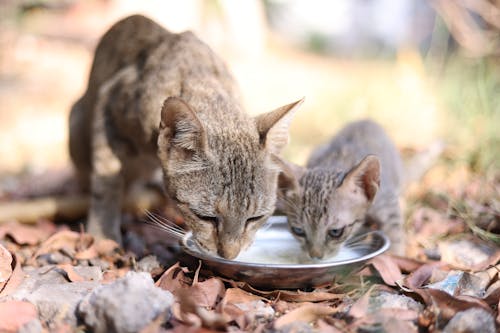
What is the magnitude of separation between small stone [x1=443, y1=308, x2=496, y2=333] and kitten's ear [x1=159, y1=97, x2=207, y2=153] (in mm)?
1606

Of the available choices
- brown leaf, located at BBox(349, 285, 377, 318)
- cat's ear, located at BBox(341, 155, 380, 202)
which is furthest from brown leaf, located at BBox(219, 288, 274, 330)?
cat's ear, located at BBox(341, 155, 380, 202)

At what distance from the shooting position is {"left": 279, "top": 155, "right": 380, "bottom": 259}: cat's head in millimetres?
3877

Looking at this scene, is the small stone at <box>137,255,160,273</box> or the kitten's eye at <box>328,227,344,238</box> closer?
the small stone at <box>137,255,160,273</box>

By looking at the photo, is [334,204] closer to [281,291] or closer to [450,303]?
[281,291]

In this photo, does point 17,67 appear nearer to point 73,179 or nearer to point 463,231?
point 73,179

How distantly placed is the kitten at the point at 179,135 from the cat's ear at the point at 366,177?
0.51 meters

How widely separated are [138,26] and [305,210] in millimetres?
2199

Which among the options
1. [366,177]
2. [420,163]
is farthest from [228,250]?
[420,163]

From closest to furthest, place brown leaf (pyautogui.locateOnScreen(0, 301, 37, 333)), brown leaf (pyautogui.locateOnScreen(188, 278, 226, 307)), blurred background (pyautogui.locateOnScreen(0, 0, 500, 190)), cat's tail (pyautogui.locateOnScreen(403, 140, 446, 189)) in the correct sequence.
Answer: brown leaf (pyautogui.locateOnScreen(0, 301, 37, 333))
brown leaf (pyautogui.locateOnScreen(188, 278, 226, 307))
cat's tail (pyautogui.locateOnScreen(403, 140, 446, 189))
blurred background (pyautogui.locateOnScreen(0, 0, 500, 190))

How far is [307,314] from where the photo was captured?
9.88ft

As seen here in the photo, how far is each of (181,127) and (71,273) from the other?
111 centimetres

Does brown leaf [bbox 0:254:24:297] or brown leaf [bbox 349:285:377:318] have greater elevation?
brown leaf [bbox 349:285:377:318]

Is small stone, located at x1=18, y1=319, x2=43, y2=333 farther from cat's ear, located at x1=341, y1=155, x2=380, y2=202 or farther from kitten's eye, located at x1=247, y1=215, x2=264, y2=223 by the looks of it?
cat's ear, located at x1=341, y1=155, x2=380, y2=202

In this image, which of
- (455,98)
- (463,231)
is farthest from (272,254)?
(455,98)
